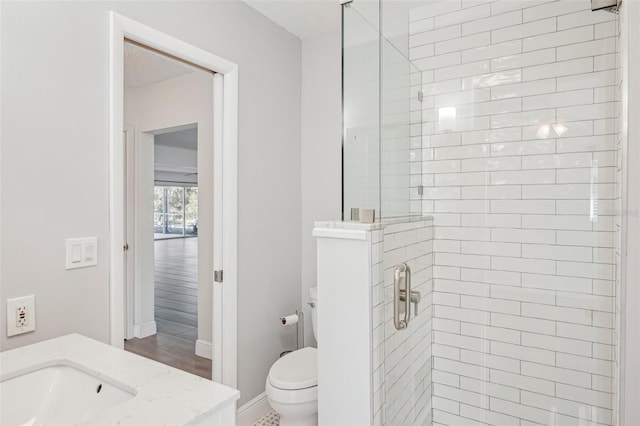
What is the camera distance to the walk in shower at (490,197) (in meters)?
1.71

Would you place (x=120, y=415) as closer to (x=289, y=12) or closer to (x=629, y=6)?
(x=629, y=6)

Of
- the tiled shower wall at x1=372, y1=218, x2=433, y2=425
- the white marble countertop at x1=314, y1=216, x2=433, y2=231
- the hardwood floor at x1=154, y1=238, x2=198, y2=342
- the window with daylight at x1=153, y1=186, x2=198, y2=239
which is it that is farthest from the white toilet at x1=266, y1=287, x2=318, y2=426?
the window with daylight at x1=153, y1=186, x2=198, y2=239

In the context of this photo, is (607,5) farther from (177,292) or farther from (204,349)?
(177,292)

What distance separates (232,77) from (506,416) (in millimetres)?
2436

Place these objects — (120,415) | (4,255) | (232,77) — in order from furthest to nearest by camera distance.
→ (232,77) → (4,255) → (120,415)

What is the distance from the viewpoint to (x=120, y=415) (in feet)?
2.44

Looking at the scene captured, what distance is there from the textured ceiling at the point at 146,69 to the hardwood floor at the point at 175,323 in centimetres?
233

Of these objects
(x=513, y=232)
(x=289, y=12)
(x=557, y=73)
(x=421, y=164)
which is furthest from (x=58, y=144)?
(x=557, y=73)

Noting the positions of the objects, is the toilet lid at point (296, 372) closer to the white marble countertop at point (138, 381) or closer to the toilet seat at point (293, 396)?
the toilet seat at point (293, 396)

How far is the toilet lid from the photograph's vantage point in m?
1.91

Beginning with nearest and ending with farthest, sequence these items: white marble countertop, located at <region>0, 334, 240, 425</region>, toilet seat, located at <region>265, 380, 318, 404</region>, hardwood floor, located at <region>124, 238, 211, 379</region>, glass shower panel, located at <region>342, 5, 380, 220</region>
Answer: white marble countertop, located at <region>0, 334, 240, 425</region> < glass shower panel, located at <region>342, 5, 380, 220</region> < toilet seat, located at <region>265, 380, 318, 404</region> < hardwood floor, located at <region>124, 238, 211, 379</region>

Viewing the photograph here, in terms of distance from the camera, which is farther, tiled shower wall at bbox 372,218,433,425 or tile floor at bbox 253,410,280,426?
tile floor at bbox 253,410,280,426

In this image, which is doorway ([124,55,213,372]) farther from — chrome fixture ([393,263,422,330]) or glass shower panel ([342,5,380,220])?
chrome fixture ([393,263,422,330])

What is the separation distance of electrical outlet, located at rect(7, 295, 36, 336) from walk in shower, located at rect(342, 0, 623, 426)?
1249 mm
